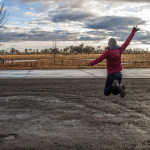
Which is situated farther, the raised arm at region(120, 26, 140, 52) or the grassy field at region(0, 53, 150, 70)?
the grassy field at region(0, 53, 150, 70)

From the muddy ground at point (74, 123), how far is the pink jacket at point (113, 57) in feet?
4.34

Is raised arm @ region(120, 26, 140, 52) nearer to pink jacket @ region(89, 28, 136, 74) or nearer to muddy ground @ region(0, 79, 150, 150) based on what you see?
pink jacket @ region(89, 28, 136, 74)

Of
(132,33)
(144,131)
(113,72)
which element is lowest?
(144,131)

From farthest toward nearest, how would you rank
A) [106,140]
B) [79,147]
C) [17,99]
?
[17,99] → [106,140] → [79,147]

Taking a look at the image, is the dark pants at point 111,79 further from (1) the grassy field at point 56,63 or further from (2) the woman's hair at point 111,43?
(1) the grassy field at point 56,63

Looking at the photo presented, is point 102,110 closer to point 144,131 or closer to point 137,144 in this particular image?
point 144,131

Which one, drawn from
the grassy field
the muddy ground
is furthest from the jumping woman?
the grassy field

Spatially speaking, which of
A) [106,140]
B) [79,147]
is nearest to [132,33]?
[106,140]

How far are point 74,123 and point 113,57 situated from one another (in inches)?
74.1

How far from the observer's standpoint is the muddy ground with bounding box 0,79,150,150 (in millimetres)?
4645

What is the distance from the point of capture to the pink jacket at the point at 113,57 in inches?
244

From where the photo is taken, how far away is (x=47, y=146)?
449 cm

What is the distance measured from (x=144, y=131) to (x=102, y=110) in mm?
2221

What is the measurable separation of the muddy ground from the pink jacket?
1323 millimetres
